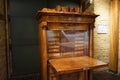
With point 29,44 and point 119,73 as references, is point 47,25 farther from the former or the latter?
point 119,73

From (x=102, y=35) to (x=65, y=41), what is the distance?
1.82 meters

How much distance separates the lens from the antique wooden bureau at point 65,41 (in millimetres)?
2424

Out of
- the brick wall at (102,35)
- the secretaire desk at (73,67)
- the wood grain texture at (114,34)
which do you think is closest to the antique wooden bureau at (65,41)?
the secretaire desk at (73,67)

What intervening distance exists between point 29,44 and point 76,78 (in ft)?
5.90

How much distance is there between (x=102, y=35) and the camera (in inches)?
159

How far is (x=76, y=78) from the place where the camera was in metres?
2.76

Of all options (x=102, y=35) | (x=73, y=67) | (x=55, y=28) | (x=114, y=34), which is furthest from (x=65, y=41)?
(x=114, y=34)

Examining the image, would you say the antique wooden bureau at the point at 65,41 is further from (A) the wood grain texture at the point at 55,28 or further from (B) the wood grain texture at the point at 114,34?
(B) the wood grain texture at the point at 114,34

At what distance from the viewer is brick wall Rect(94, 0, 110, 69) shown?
396 centimetres

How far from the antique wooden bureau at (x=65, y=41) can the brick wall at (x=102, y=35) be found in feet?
4.16

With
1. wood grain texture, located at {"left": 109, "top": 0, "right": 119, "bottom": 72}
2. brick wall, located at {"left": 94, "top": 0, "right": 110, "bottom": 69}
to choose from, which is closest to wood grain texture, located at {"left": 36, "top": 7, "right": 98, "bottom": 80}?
brick wall, located at {"left": 94, "top": 0, "right": 110, "bottom": 69}

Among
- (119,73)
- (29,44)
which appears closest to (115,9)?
(119,73)

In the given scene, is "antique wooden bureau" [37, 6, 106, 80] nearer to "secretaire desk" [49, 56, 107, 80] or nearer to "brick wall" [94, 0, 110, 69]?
"secretaire desk" [49, 56, 107, 80]

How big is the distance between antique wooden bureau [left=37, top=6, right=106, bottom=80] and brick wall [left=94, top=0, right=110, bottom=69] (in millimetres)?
Result: 1267
